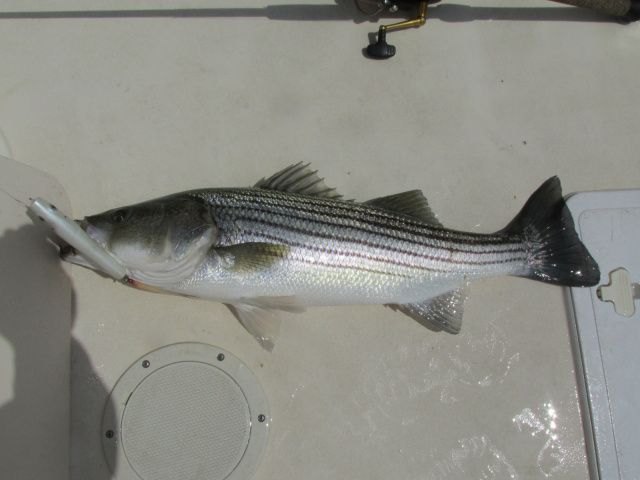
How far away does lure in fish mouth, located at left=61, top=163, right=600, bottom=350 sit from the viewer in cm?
215

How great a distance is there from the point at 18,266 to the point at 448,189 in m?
2.46

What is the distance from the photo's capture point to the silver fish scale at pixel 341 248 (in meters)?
2.21

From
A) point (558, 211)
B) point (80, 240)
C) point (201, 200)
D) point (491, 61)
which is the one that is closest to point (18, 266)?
point (80, 240)

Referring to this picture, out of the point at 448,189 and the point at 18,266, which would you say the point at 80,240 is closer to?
the point at 18,266

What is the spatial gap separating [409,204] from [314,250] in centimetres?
66

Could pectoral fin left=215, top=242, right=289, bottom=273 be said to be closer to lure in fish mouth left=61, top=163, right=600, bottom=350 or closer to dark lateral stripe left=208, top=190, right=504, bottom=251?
lure in fish mouth left=61, top=163, right=600, bottom=350

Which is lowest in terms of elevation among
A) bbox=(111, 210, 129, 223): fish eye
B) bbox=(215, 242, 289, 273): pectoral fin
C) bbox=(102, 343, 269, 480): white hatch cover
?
bbox=(102, 343, 269, 480): white hatch cover

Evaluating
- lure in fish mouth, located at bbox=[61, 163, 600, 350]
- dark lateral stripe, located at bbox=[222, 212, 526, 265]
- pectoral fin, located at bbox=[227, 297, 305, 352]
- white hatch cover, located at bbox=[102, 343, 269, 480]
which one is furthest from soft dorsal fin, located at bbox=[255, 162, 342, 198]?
white hatch cover, located at bbox=[102, 343, 269, 480]

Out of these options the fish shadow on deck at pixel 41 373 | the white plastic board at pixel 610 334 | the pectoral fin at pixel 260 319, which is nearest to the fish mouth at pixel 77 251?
the fish shadow on deck at pixel 41 373

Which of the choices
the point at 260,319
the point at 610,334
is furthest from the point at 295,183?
the point at 610,334

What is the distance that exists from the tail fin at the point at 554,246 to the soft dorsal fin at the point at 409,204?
55cm

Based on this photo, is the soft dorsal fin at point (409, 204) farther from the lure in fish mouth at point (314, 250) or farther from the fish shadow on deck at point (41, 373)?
the fish shadow on deck at point (41, 373)

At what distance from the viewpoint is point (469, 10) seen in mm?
3062

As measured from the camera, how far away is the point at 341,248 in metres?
2.25
